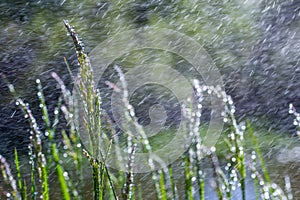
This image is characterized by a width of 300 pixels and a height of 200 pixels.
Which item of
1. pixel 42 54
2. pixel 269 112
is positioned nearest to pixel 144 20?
pixel 42 54

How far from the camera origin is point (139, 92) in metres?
6.53

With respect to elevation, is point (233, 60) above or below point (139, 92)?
above

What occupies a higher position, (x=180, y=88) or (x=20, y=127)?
(x=180, y=88)

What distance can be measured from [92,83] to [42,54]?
18.3 ft

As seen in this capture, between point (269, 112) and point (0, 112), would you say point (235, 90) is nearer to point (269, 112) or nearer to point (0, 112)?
point (269, 112)

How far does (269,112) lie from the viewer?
22.2 ft

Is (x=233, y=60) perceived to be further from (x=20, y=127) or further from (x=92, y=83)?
(x=92, y=83)

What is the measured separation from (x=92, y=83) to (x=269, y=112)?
242 inches

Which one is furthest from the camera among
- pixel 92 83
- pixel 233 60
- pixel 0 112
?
pixel 233 60

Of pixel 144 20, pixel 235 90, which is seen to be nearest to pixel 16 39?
pixel 144 20

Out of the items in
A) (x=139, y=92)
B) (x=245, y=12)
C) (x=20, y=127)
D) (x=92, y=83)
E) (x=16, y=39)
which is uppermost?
(x=245, y=12)

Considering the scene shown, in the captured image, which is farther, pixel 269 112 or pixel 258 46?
pixel 258 46

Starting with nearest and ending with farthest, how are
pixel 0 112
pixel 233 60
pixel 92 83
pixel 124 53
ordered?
pixel 92 83 → pixel 0 112 → pixel 124 53 → pixel 233 60

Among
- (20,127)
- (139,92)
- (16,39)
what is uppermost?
(16,39)
